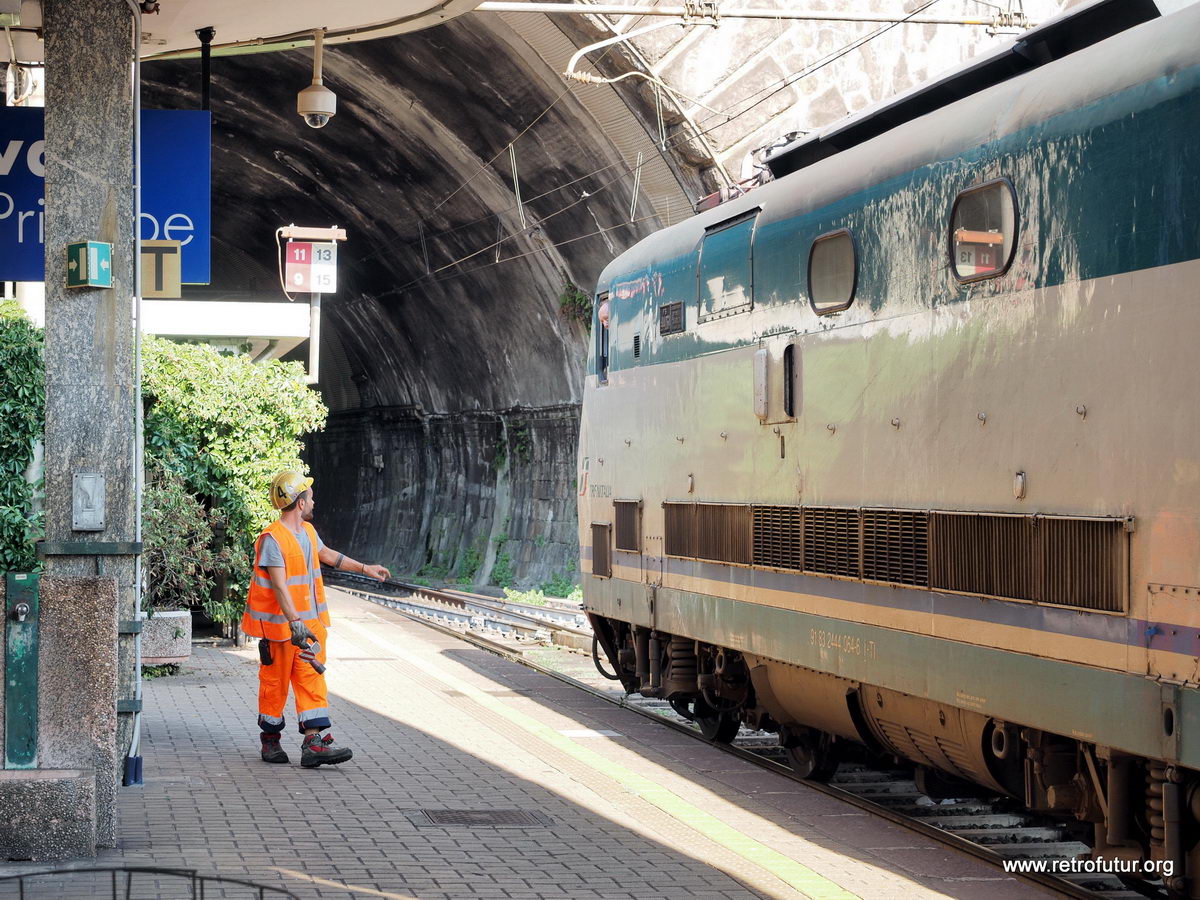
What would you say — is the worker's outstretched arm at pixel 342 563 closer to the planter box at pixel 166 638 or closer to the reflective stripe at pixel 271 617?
the reflective stripe at pixel 271 617

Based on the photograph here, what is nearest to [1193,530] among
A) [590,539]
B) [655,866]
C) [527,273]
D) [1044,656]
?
[1044,656]

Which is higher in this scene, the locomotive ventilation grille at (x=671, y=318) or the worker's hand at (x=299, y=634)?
the locomotive ventilation grille at (x=671, y=318)

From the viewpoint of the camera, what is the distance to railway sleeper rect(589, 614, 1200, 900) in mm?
6211

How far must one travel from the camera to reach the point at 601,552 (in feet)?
44.9

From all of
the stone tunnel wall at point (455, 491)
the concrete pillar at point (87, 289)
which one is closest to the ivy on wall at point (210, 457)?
the concrete pillar at point (87, 289)

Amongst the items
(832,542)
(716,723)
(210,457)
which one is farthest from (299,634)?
(210,457)

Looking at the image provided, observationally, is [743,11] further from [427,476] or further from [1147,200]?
[427,476]

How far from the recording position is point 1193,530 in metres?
5.79

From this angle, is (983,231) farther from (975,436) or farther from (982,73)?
(982,73)

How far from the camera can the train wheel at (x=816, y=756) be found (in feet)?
33.7

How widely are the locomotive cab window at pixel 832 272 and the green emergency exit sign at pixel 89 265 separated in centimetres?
410

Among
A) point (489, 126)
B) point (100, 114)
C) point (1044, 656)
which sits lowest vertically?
point (1044, 656)

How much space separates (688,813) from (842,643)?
4.56 ft

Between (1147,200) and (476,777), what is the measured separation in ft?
19.1
